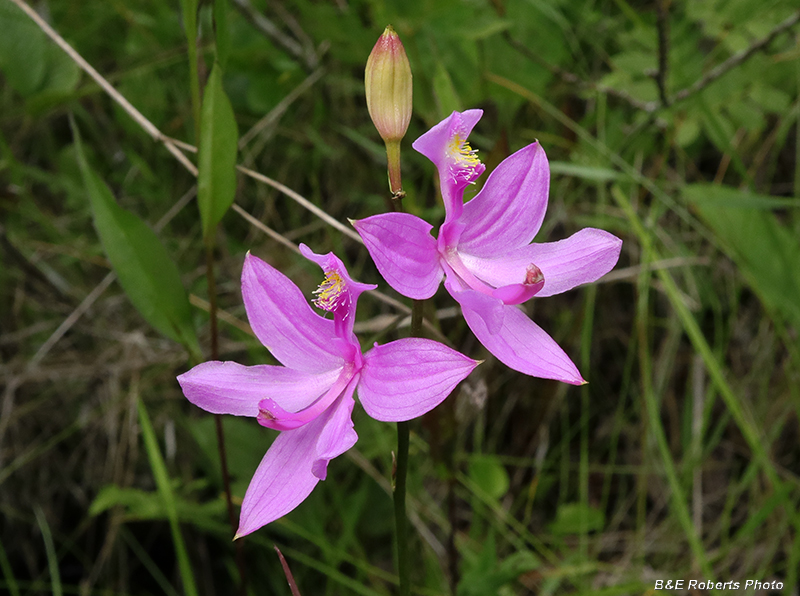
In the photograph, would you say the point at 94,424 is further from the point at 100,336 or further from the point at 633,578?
the point at 633,578

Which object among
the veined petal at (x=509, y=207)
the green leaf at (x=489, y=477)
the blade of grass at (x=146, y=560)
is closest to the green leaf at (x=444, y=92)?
the veined petal at (x=509, y=207)

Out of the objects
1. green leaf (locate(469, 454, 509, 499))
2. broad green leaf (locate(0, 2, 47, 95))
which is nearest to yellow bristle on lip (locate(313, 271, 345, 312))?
green leaf (locate(469, 454, 509, 499))

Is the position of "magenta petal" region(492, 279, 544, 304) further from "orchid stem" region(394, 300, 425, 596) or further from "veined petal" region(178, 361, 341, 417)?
"veined petal" region(178, 361, 341, 417)

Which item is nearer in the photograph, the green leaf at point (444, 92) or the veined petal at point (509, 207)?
the veined petal at point (509, 207)

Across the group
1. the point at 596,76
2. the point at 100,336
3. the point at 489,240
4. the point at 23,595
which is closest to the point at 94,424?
the point at 100,336

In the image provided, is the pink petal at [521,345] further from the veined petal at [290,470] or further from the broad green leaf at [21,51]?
the broad green leaf at [21,51]

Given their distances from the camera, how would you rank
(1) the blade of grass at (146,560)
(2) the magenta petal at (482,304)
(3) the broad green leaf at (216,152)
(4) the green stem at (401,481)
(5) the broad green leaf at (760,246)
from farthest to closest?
(1) the blade of grass at (146,560) < (5) the broad green leaf at (760,246) < (3) the broad green leaf at (216,152) < (4) the green stem at (401,481) < (2) the magenta petal at (482,304)

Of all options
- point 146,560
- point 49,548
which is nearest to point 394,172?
point 49,548
